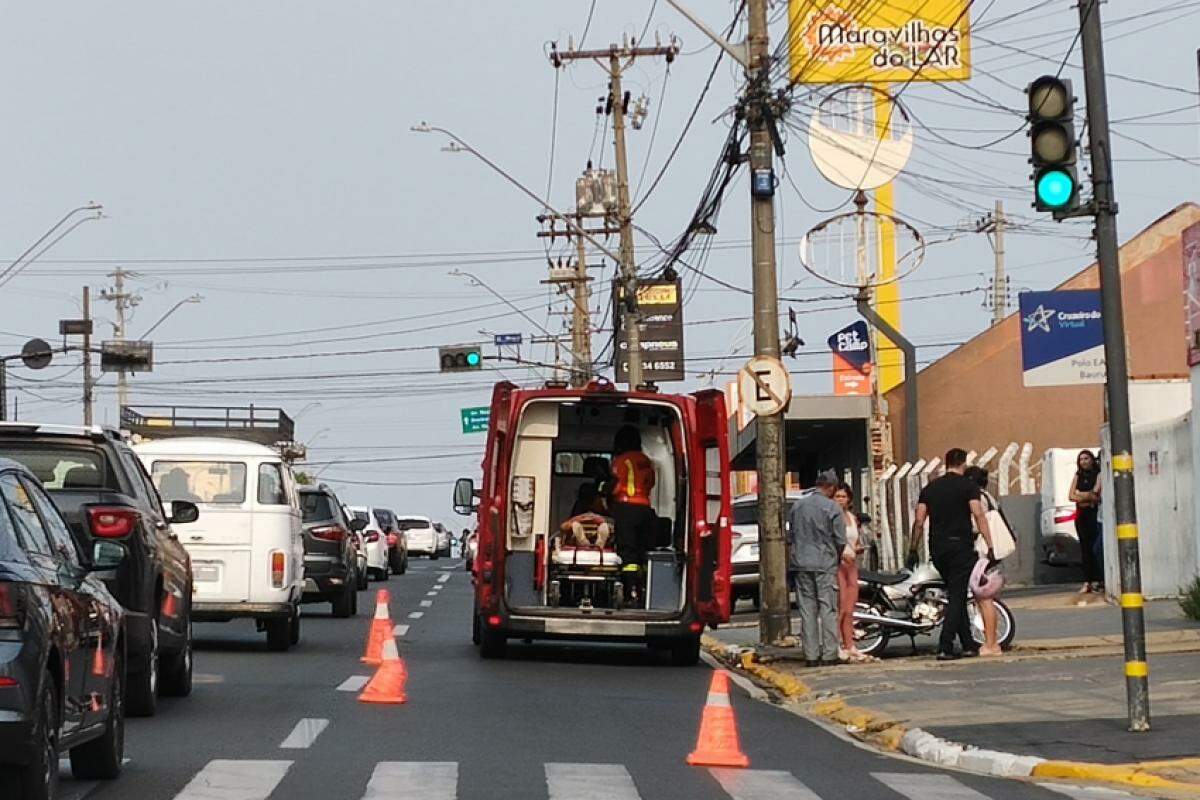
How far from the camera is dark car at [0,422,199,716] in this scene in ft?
47.2

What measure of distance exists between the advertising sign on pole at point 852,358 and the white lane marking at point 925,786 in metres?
29.1

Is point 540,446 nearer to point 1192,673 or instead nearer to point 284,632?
point 284,632

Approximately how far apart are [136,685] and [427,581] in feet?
104

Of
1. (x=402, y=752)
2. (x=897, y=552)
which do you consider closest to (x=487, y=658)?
(x=402, y=752)

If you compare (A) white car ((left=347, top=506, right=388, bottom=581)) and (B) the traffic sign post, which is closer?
(A) white car ((left=347, top=506, right=388, bottom=581))

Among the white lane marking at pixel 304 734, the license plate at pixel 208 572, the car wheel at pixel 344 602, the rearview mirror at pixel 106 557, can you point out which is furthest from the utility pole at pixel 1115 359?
the car wheel at pixel 344 602

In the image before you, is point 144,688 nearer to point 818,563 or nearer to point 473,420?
point 818,563

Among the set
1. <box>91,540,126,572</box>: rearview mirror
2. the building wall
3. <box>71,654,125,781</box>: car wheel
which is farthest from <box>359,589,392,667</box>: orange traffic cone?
the building wall

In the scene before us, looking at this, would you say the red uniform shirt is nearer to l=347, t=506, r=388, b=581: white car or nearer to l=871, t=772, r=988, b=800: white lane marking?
l=871, t=772, r=988, b=800: white lane marking

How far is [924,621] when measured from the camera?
68.7ft

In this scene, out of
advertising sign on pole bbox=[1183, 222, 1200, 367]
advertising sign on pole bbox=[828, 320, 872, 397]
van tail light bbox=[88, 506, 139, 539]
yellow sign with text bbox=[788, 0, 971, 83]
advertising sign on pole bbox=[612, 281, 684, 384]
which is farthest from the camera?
advertising sign on pole bbox=[612, 281, 684, 384]

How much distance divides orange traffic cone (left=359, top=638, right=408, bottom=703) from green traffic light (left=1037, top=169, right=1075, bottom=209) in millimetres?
5802

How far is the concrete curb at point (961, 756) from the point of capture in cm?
1173

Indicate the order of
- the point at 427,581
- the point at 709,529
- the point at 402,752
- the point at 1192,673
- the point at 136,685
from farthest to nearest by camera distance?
1. the point at 427,581
2. the point at 709,529
3. the point at 1192,673
4. the point at 136,685
5. the point at 402,752
